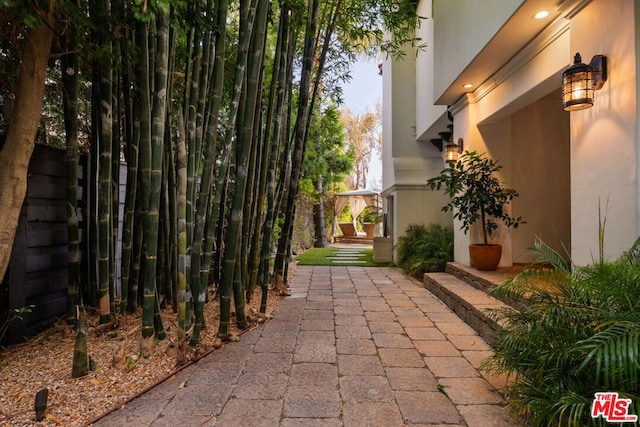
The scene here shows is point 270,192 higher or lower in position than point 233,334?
higher

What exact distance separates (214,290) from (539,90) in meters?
3.28

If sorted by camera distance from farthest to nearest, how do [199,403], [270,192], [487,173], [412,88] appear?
1. [412,88]
2. [487,173]
3. [270,192]
4. [199,403]

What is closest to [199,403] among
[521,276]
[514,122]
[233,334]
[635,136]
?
[233,334]

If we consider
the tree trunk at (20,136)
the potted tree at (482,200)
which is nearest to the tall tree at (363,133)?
the potted tree at (482,200)

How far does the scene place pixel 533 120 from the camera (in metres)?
4.05

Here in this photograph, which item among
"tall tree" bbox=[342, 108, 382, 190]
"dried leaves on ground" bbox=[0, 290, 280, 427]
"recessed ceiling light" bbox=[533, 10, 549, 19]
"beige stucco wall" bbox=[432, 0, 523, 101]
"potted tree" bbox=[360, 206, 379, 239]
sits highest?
"tall tree" bbox=[342, 108, 382, 190]

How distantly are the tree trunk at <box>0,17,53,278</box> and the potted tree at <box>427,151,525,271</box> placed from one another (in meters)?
3.35

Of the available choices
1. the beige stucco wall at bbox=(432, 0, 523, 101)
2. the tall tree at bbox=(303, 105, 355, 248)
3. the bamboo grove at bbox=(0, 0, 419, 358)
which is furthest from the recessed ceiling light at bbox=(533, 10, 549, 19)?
the tall tree at bbox=(303, 105, 355, 248)

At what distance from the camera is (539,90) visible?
293cm

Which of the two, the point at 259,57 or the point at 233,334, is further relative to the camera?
the point at 233,334

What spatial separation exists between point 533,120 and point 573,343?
346 cm

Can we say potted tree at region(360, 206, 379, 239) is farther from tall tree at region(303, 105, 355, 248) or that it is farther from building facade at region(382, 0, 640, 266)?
building facade at region(382, 0, 640, 266)

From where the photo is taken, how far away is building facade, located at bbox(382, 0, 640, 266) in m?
1.95

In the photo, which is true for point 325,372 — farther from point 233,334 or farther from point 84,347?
point 84,347
